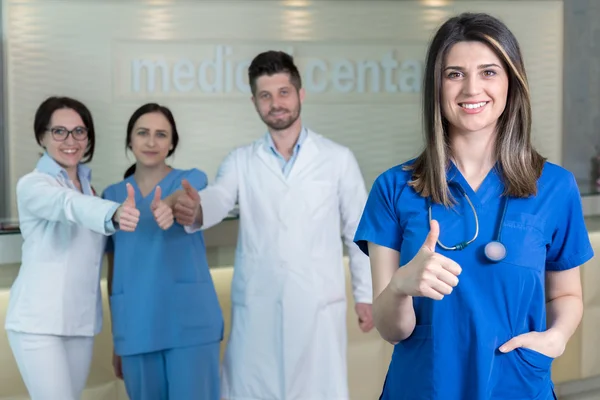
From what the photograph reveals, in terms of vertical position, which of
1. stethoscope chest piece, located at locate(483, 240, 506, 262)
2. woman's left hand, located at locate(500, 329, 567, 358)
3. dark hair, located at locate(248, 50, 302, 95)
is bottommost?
woman's left hand, located at locate(500, 329, 567, 358)

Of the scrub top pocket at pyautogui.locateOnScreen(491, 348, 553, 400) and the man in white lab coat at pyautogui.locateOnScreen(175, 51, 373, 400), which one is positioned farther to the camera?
the man in white lab coat at pyautogui.locateOnScreen(175, 51, 373, 400)

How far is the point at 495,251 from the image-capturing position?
4.47 feet

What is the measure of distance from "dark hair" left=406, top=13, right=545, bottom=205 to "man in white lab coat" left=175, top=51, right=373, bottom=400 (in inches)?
55.4

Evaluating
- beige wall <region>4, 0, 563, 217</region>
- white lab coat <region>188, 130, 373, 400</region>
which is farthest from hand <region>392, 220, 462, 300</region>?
beige wall <region>4, 0, 563, 217</region>

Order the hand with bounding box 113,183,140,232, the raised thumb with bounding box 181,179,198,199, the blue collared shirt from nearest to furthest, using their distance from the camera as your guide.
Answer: the hand with bounding box 113,183,140,232 < the raised thumb with bounding box 181,179,198,199 < the blue collared shirt

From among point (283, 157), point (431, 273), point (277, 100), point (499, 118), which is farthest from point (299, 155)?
point (431, 273)

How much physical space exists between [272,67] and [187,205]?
579 millimetres

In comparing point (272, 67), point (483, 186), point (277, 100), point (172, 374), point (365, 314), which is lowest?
point (172, 374)

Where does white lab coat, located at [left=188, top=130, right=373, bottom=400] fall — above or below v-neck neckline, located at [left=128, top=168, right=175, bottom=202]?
below

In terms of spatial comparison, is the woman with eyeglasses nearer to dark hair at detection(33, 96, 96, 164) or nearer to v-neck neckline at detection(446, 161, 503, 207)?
dark hair at detection(33, 96, 96, 164)

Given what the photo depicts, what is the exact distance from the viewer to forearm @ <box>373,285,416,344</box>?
139 centimetres

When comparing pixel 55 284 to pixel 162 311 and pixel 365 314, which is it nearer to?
pixel 162 311

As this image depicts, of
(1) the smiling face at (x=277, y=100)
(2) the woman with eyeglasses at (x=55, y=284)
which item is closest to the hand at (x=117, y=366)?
(2) the woman with eyeglasses at (x=55, y=284)

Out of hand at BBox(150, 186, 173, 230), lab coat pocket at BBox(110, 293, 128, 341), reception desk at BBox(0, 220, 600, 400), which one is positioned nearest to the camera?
hand at BBox(150, 186, 173, 230)
